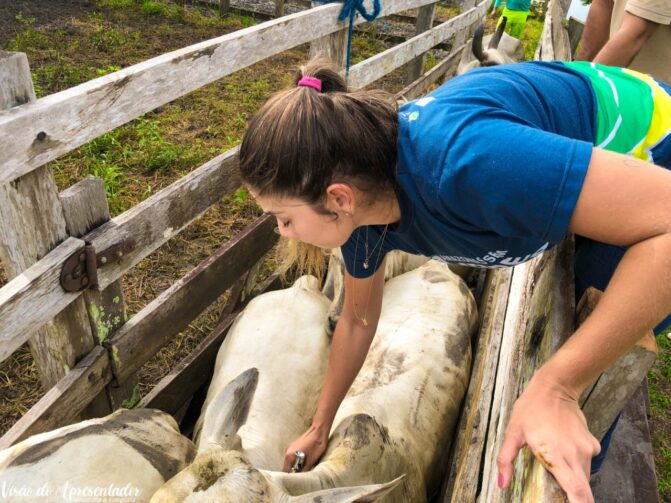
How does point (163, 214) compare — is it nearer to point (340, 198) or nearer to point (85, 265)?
point (85, 265)

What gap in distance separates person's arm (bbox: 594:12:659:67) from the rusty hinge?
7.93 feet

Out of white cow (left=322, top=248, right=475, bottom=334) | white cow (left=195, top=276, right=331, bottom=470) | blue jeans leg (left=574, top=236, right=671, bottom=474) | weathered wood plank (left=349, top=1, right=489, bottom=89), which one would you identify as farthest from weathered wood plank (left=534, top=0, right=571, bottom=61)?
blue jeans leg (left=574, top=236, right=671, bottom=474)

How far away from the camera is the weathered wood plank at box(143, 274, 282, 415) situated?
8.53 ft

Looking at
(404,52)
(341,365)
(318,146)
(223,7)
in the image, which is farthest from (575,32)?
(318,146)

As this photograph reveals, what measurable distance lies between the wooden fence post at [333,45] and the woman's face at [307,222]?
2325 millimetres

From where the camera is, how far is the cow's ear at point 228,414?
1.70 metres

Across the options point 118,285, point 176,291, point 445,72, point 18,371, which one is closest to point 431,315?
point 176,291

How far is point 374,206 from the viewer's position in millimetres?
1535

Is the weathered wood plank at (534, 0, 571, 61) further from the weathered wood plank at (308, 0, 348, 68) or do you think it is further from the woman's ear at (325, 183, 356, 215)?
the woman's ear at (325, 183, 356, 215)

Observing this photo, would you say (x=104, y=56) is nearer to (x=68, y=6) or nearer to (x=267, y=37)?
(x=68, y=6)

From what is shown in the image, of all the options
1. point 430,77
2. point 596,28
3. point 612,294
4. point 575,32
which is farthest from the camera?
point 575,32

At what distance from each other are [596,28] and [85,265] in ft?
11.8

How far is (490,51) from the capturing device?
5.87 metres

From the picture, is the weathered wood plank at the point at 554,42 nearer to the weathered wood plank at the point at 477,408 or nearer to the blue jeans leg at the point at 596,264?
the weathered wood plank at the point at 477,408
